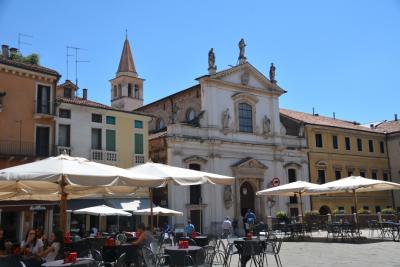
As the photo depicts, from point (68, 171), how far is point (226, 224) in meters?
18.2

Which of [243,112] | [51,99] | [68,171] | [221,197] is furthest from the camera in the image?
[243,112]

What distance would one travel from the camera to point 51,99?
2561 cm

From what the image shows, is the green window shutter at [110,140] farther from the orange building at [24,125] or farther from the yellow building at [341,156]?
the yellow building at [341,156]

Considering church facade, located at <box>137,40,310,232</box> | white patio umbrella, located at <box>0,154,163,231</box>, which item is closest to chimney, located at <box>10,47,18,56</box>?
church facade, located at <box>137,40,310,232</box>

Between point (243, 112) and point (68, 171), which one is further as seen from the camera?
point (243, 112)

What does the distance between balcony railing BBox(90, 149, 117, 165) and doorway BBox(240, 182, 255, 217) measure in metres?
10.7

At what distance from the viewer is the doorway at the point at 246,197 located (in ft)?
112

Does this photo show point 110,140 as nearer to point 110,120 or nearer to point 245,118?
point 110,120

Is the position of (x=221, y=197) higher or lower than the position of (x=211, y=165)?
lower

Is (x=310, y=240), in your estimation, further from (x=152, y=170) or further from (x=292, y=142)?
(x=292, y=142)

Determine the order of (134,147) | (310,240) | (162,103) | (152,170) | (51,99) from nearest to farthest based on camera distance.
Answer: (152,170) → (310,240) → (51,99) → (134,147) → (162,103)

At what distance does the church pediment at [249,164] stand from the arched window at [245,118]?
2.44 metres

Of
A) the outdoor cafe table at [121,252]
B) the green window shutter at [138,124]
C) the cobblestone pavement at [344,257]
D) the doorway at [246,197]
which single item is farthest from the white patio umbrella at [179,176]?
the doorway at [246,197]

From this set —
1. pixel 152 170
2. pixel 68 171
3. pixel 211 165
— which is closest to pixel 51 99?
pixel 211 165
